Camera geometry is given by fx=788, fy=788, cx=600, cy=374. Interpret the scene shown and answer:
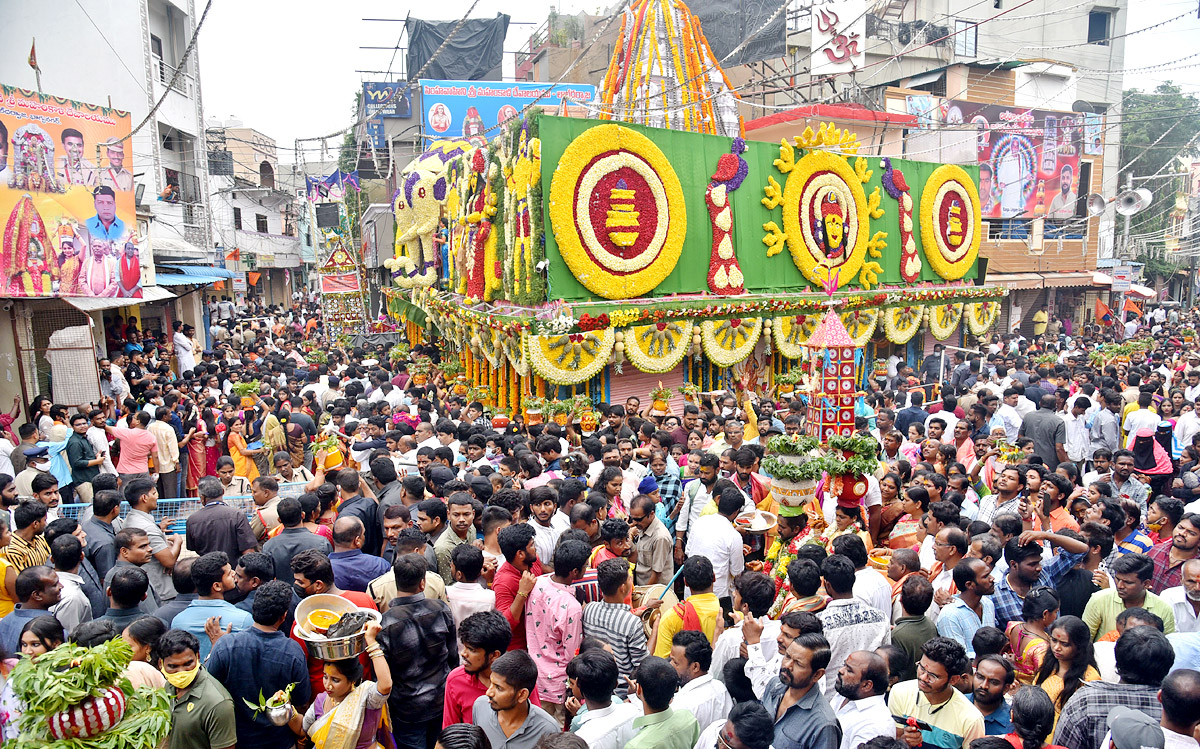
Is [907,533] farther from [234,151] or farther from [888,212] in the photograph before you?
[234,151]

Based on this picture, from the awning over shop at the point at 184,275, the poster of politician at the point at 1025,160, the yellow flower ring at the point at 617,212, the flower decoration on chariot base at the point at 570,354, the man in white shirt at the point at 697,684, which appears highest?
the poster of politician at the point at 1025,160

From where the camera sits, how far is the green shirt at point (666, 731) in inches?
136

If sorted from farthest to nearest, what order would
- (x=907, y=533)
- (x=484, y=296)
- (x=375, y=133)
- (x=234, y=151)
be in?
(x=234, y=151) → (x=375, y=133) → (x=484, y=296) → (x=907, y=533)

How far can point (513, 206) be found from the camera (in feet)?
48.3

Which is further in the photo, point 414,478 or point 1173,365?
point 1173,365

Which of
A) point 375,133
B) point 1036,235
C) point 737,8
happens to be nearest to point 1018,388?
point 1036,235

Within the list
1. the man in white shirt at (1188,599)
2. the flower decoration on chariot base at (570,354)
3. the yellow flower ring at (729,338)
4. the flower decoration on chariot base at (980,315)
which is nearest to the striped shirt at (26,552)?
the man in white shirt at (1188,599)

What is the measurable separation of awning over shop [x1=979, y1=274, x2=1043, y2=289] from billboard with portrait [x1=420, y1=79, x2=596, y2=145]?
17024 millimetres

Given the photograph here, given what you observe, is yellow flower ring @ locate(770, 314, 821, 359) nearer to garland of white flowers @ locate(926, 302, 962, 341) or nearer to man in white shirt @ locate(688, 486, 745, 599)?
garland of white flowers @ locate(926, 302, 962, 341)

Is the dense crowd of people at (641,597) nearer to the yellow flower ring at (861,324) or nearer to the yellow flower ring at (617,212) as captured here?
the yellow flower ring at (617,212)

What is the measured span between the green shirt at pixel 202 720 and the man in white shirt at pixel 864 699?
284 centimetres

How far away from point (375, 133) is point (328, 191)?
8364 millimetres

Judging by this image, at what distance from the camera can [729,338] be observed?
15.8m

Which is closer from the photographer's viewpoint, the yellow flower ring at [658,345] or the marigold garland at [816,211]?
the yellow flower ring at [658,345]
